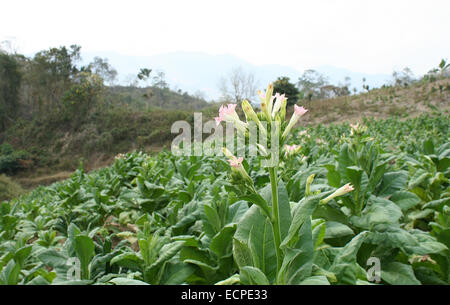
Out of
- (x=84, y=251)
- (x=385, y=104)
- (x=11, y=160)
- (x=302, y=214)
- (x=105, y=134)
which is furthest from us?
(x=105, y=134)

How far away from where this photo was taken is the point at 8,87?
4584 centimetres

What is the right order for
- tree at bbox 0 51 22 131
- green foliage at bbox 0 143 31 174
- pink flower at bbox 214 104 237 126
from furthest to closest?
tree at bbox 0 51 22 131 < green foliage at bbox 0 143 31 174 < pink flower at bbox 214 104 237 126

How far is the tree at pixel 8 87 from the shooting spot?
44.9m

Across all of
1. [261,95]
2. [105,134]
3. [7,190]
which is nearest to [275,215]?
[261,95]

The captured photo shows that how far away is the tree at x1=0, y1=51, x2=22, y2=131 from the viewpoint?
4494 centimetres

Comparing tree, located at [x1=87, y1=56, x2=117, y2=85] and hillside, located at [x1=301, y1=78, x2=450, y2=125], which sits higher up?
tree, located at [x1=87, y1=56, x2=117, y2=85]

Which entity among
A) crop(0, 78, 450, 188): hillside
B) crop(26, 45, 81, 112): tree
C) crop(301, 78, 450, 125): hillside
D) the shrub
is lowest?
the shrub

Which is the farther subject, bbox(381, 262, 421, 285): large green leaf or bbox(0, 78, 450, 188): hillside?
bbox(0, 78, 450, 188): hillside

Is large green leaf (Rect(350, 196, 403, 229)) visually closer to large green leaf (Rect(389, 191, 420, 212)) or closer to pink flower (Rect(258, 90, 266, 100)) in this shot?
large green leaf (Rect(389, 191, 420, 212))

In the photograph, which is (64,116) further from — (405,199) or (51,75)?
(405,199)

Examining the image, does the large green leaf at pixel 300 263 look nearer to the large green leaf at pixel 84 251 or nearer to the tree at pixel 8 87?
the large green leaf at pixel 84 251

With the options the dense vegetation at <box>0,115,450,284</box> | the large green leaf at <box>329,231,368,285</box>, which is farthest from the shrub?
the large green leaf at <box>329,231,368,285</box>

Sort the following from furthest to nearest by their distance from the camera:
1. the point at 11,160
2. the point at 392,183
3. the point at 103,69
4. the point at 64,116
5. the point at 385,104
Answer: the point at 103,69, the point at 64,116, the point at 11,160, the point at 385,104, the point at 392,183

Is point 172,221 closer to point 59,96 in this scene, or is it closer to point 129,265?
point 129,265
